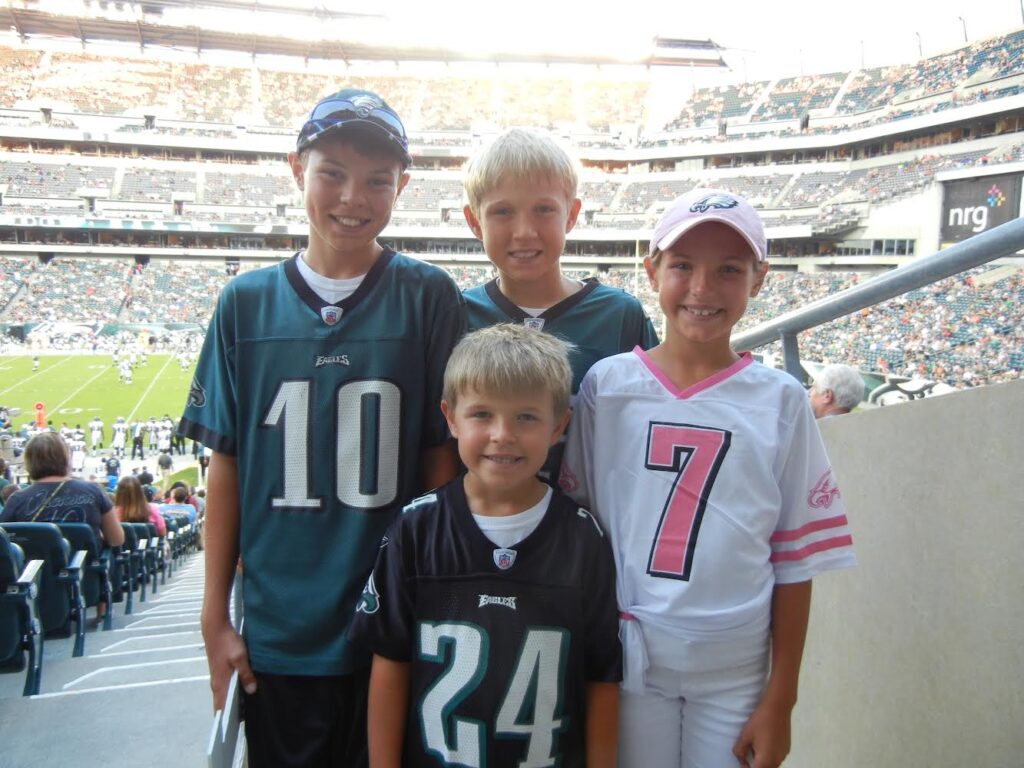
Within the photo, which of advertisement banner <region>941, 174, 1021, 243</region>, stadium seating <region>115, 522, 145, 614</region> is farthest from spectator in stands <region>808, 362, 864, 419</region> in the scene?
advertisement banner <region>941, 174, 1021, 243</region>

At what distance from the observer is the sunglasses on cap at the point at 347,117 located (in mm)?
1523

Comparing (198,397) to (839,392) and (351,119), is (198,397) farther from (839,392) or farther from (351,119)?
(839,392)

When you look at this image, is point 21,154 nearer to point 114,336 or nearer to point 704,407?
point 114,336

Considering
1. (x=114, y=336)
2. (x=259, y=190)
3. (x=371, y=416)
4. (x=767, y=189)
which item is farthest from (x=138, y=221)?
(x=371, y=416)

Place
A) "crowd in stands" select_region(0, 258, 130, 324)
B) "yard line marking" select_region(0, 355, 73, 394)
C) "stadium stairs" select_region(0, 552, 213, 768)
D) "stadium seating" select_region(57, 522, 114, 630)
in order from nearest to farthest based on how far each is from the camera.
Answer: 1. "stadium stairs" select_region(0, 552, 213, 768)
2. "stadium seating" select_region(57, 522, 114, 630)
3. "yard line marking" select_region(0, 355, 73, 394)
4. "crowd in stands" select_region(0, 258, 130, 324)

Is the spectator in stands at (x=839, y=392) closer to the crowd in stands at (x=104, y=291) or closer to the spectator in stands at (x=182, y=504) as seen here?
the spectator in stands at (x=182, y=504)

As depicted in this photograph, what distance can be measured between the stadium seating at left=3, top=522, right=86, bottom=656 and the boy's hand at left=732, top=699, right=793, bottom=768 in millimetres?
3178

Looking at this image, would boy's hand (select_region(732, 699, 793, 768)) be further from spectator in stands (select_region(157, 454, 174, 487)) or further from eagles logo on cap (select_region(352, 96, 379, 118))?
spectator in stands (select_region(157, 454, 174, 487))

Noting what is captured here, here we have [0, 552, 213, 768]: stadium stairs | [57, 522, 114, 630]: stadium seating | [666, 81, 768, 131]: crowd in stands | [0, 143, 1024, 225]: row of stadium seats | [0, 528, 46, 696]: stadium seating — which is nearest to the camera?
[0, 552, 213, 768]: stadium stairs

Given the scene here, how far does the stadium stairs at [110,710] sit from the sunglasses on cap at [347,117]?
1.81 metres

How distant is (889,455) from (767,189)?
118 feet

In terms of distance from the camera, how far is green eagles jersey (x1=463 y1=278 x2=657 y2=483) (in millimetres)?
1713

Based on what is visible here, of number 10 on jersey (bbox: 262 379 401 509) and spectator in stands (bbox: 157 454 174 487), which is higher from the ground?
number 10 on jersey (bbox: 262 379 401 509)

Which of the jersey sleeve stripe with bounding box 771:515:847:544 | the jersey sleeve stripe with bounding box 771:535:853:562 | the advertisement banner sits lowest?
the jersey sleeve stripe with bounding box 771:535:853:562
